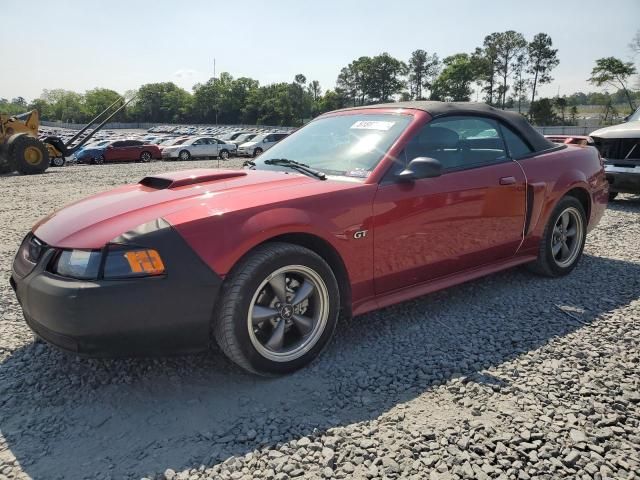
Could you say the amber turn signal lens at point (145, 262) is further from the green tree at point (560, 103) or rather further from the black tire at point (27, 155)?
the green tree at point (560, 103)

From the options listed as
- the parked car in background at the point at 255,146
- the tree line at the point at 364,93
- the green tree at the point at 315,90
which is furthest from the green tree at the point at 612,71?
the green tree at the point at 315,90

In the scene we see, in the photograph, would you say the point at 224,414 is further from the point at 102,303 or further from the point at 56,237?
the point at 56,237

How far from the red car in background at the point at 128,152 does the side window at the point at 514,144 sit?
955 inches

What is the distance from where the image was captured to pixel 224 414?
93.0 inches

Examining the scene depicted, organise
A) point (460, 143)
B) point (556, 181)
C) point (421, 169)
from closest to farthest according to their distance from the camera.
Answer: point (421, 169), point (460, 143), point (556, 181)

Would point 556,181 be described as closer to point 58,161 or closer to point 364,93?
point 58,161

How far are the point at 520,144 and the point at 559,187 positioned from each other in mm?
511

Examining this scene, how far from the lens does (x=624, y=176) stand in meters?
7.35

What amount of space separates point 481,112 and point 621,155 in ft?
16.9

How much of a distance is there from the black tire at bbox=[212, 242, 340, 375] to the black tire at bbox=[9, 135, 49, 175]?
17694mm

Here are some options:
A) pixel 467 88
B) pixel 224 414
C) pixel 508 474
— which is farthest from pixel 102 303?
pixel 467 88

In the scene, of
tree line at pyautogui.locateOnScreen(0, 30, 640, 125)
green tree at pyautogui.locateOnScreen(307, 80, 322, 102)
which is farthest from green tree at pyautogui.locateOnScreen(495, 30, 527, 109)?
green tree at pyautogui.locateOnScreen(307, 80, 322, 102)

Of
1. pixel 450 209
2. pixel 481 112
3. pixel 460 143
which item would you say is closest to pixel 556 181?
pixel 481 112

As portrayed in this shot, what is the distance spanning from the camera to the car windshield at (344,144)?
10.4 feet
